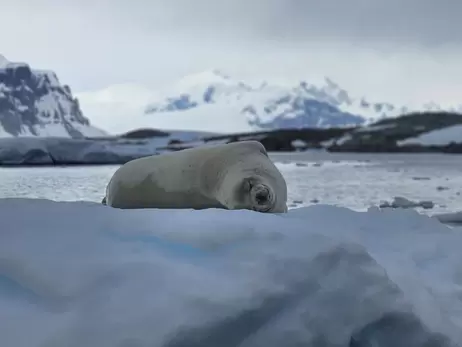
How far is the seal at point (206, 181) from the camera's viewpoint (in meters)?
3.24

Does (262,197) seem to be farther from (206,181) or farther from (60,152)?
(60,152)

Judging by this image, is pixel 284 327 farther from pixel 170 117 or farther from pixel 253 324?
pixel 170 117

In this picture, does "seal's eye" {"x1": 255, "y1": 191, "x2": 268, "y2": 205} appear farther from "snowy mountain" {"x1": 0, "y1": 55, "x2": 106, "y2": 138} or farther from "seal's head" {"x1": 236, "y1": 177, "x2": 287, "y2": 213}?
"snowy mountain" {"x1": 0, "y1": 55, "x2": 106, "y2": 138}

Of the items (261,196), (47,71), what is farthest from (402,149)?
(47,71)

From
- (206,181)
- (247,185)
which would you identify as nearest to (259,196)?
(247,185)

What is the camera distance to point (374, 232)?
243 centimetres

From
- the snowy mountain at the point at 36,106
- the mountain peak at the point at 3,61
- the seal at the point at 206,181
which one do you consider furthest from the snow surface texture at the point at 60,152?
the mountain peak at the point at 3,61

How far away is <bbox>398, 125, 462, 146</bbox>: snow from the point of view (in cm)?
3622

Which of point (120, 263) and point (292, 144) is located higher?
point (120, 263)

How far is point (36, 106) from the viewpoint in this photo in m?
166

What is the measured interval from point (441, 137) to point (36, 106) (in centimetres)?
14571

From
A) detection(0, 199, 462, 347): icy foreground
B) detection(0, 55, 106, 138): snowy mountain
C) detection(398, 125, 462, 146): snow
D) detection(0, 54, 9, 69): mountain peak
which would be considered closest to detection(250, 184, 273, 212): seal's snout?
detection(0, 199, 462, 347): icy foreground

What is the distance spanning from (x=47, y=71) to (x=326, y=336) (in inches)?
6936

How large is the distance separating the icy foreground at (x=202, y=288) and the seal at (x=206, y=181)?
1.34m
